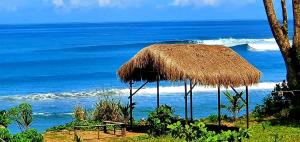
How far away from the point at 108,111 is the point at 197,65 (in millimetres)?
3300

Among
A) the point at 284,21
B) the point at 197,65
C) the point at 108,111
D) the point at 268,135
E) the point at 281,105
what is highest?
the point at 284,21

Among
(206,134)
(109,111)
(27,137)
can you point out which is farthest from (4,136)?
(109,111)

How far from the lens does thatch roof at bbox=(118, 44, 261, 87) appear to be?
12.4m

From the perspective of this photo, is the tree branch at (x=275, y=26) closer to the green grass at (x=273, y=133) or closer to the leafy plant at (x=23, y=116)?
the green grass at (x=273, y=133)

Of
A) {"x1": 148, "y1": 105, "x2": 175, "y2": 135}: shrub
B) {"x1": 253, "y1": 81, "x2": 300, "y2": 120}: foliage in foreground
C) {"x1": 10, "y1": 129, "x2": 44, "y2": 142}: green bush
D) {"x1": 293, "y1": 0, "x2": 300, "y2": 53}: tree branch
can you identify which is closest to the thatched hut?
{"x1": 148, "y1": 105, "x2": 175, "y2": 135}: shrub

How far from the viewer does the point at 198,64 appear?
1262cm

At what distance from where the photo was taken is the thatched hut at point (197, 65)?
12383 millimetres

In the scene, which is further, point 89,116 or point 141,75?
point 89,116

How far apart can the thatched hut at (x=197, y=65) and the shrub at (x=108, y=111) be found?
1735 millimetres

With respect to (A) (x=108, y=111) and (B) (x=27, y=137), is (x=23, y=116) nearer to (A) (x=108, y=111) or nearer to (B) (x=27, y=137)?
(A) (x=108, y=111)

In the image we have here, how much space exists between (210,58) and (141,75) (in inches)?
80.8

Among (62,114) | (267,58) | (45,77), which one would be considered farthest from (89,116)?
(267,58)

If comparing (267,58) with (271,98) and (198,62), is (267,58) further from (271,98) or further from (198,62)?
(198,62)

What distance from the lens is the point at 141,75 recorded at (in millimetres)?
14367
